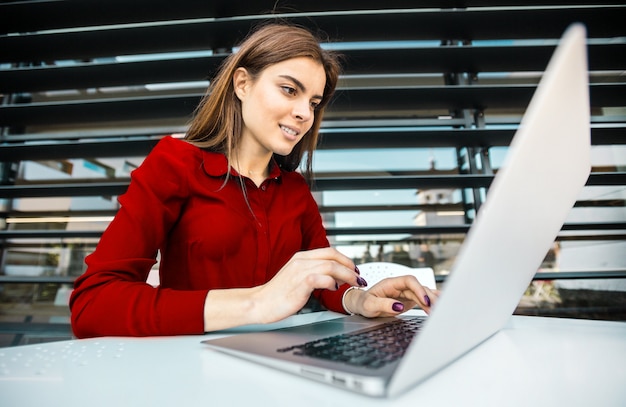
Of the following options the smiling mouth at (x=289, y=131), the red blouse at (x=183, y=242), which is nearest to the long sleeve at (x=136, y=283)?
the red blouse at (x=183, y=242)

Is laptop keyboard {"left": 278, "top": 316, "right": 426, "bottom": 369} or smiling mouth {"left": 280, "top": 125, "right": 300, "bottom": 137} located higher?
smiling mouth {"left": 280, "top": 125, "right": 300, "bottom": 137}

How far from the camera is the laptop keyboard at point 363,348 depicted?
351mm

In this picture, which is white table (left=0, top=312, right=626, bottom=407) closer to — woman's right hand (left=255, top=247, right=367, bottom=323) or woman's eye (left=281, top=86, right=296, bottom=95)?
woman's right hand (left=255, top=247, right=367, bottom=323)

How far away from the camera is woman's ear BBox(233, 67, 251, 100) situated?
1.08 m

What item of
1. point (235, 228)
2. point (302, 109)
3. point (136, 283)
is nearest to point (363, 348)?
point (136, 283)

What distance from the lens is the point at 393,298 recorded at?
770 millimetres

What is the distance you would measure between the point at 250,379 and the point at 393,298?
0.49 m

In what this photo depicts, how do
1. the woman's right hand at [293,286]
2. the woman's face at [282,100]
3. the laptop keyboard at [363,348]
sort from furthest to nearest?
the woman's face at [282,100] → the woman's right hand at [293,286] → the laptop keyboard at [363,348]

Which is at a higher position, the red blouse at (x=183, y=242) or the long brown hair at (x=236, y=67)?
the long brown hair at (x=236, y=67)

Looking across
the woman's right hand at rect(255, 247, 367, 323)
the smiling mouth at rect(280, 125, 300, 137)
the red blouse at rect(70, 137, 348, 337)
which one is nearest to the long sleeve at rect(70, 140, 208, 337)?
the red blouse at rect(70, 137, 348, 337)

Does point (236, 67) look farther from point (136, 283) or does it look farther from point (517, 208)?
point (517, 208)

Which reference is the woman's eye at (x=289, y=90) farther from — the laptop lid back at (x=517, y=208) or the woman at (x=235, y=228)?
the laptop lid back at (x=517, y=208)

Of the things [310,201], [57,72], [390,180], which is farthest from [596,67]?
[57,72]

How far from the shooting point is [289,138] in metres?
1.04
